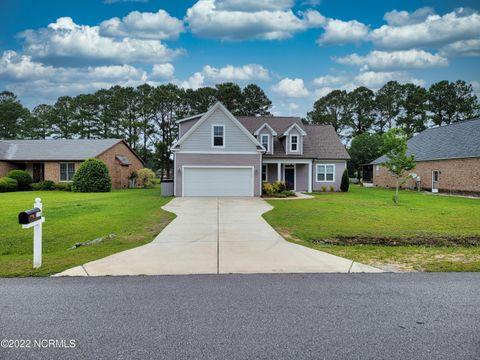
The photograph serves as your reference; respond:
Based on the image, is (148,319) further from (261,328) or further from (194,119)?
(194,119)

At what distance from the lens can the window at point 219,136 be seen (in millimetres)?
23344

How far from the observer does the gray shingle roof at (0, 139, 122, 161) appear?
3250 cm

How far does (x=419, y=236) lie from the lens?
9594 millimetres

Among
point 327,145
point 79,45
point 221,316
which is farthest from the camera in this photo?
point 327,145

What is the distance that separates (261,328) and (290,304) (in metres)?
0.86

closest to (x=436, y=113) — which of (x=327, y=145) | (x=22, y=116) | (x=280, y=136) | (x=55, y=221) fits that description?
(x=327, y=145)

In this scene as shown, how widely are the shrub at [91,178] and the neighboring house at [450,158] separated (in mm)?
28639

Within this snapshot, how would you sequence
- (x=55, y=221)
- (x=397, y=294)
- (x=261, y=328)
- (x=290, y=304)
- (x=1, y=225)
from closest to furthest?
(x=261, y=328) → (x=290, y=304) → (x=397, y=294) → (x=1, y=225) → (x=55, y=221)

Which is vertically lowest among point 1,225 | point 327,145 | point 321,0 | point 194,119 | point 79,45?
point 1,225

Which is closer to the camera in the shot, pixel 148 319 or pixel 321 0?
pixel 148 319

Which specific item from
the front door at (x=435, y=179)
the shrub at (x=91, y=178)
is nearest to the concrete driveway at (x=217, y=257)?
the shrub at (x=91, y=178)

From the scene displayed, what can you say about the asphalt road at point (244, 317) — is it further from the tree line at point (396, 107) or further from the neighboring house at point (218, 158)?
the tree line at point (396, 107)

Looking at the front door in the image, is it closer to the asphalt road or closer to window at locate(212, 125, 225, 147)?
window at locate(212, 125, 225, 147)

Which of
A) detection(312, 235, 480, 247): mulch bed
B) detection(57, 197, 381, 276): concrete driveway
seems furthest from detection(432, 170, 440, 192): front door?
detection(57, 197, 381, 276): concrete driveway
